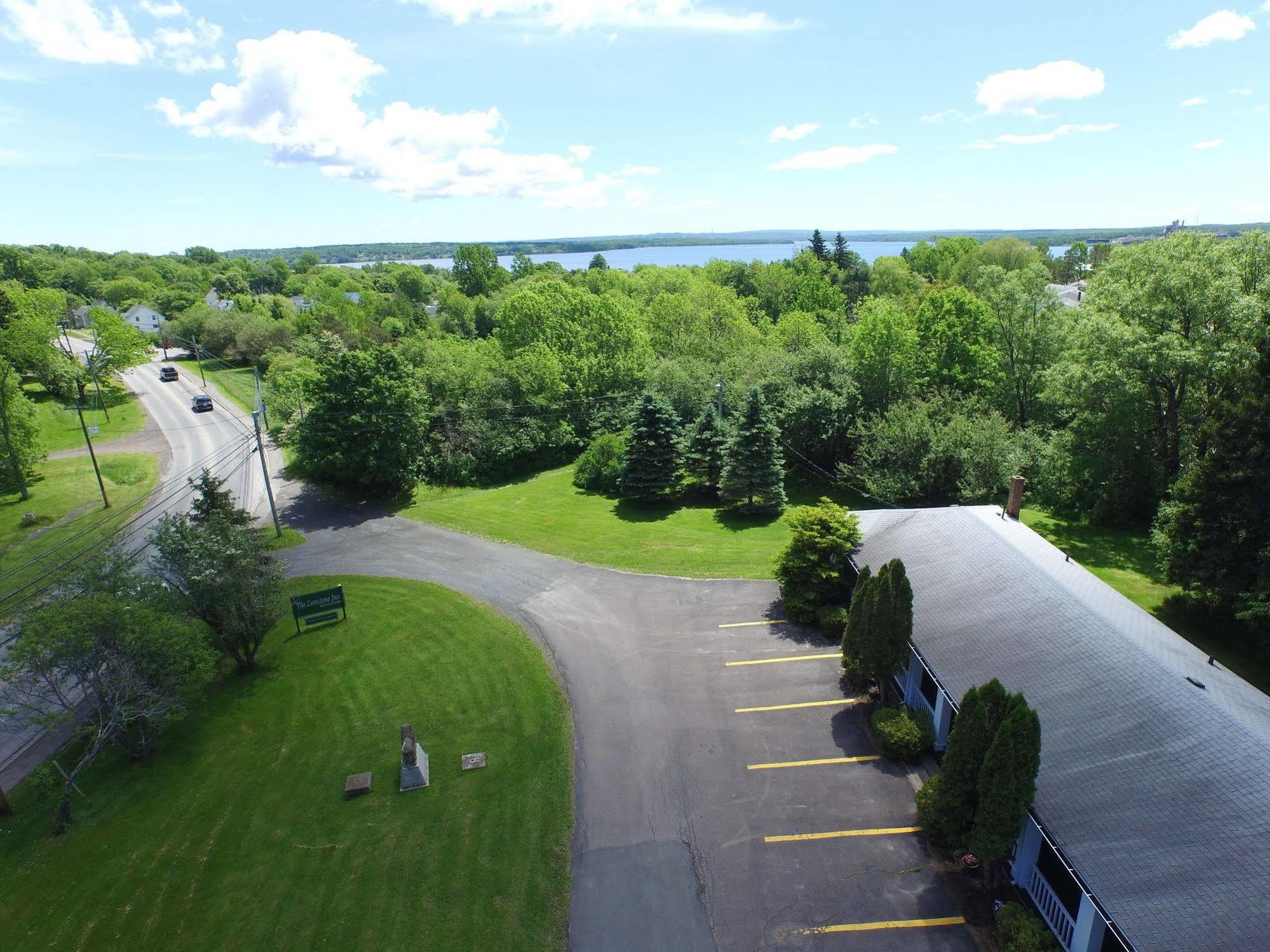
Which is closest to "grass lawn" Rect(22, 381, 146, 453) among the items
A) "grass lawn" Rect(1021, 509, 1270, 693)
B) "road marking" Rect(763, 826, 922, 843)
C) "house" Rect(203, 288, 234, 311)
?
"house" Rect(203, 288, 234, 311)

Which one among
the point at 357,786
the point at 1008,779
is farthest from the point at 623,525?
the point at 1008,779

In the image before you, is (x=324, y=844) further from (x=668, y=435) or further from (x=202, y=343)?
(x=202, y=343)

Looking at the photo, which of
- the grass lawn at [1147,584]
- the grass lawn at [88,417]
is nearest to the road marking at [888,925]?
the grass lawn at [1147,584]

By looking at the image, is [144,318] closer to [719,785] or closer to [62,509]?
[62,509]

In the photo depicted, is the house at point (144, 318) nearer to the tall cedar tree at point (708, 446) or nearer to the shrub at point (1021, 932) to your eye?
the tall cedar tree at point (708, 446)

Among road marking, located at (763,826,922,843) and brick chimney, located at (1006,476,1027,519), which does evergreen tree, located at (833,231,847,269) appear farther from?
road marking, located at (763,826,922,843)

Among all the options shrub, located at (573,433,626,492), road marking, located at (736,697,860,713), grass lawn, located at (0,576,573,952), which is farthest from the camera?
shrub, located at (573,433,626,492)
